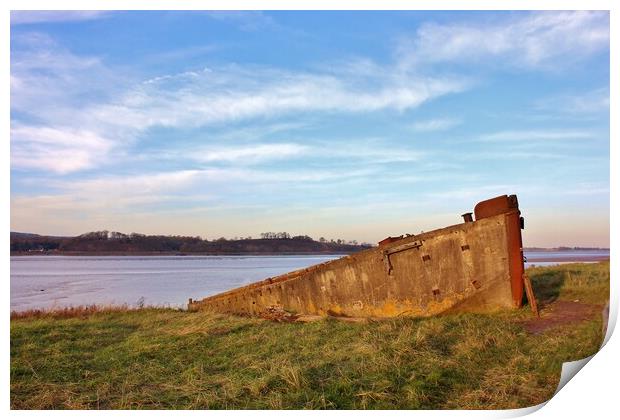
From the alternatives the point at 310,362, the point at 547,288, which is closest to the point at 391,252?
the point at 310,362

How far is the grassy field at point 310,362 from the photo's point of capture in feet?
16.6

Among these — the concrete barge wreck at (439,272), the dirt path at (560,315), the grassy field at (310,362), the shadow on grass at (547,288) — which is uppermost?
the concrete barge wreck at (439,272)

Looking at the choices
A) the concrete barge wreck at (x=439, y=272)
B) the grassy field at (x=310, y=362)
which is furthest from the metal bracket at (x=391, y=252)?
the grassy field at (x=310, y=362)

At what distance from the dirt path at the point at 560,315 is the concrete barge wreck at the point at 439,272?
1.90 ft

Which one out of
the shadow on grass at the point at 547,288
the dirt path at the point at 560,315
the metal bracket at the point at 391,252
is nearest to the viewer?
the dirt path at the point at 560,315

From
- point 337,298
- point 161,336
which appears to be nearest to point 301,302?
point 337,298

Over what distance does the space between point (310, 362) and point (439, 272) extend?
357 cm

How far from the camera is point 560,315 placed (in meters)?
8.30

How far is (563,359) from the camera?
19.0 ft

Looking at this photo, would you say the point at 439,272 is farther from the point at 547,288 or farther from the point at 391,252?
the point at 547,288

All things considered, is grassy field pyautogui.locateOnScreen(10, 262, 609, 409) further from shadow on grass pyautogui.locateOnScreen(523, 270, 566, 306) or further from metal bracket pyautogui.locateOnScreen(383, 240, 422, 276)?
metal bracket pyautogui.locateOnScreen(383, 240, 422, 276)

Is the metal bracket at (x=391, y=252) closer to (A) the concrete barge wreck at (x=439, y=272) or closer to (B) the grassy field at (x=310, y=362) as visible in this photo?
(A) the concrete barge wreck at (x=439, y=272)

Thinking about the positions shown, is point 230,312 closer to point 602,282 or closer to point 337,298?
point 337,298
